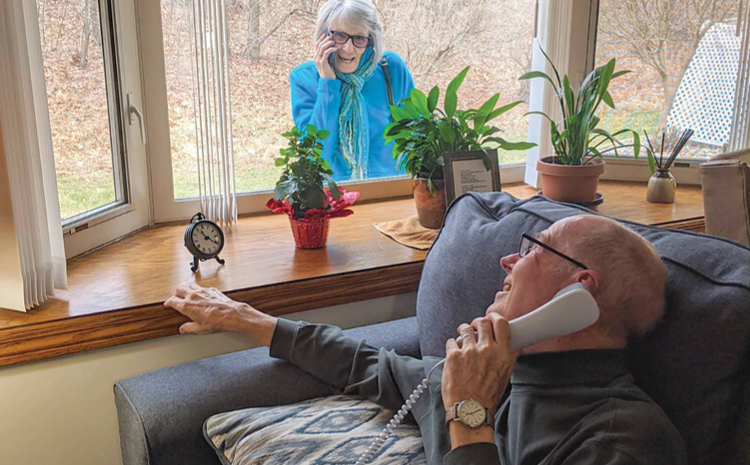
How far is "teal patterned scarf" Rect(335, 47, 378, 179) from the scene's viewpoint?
7.39 ft

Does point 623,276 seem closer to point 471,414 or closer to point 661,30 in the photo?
point 471,414

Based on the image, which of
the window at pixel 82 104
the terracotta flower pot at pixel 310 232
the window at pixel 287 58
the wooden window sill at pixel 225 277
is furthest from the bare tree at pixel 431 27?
the window at pixel 82 104

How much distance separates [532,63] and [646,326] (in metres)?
1.64

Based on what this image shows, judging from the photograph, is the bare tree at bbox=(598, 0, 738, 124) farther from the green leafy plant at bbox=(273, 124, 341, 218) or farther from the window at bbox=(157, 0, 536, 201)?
the green leafy plant at bbox=(273, 124, 341, 218)

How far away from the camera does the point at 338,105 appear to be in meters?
2.27

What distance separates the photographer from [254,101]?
2.13 metres

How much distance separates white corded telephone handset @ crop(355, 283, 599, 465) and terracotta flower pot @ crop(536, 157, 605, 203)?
109cm

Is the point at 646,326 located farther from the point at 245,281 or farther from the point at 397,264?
the point at 245,281

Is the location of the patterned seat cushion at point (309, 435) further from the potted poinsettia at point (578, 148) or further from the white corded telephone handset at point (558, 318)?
the potted poinsettia at point (578, 148)

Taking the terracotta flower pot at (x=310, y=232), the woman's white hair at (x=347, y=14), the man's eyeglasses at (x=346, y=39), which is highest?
the woman's white hair at (x=347, y=14)

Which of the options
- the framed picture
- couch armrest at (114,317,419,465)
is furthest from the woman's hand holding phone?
couch armrest at (114,317,419,465)

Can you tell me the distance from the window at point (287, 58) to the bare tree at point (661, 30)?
0.32 metres

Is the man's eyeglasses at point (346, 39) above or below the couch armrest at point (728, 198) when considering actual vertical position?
above

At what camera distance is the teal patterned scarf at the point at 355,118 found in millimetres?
2254
